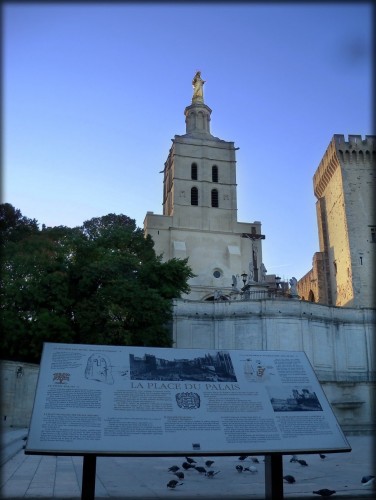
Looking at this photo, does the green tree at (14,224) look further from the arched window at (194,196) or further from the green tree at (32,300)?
the arched window at (194,196)

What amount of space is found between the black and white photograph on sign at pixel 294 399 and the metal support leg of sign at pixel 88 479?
3354mm

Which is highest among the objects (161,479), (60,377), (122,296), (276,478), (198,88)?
(198,88)

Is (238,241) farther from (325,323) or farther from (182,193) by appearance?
(325,323)

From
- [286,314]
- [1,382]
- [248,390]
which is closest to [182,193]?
[286,314]

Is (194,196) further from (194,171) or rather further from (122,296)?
(122,296)

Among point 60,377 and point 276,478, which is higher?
point 60,377

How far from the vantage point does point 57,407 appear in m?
8.57

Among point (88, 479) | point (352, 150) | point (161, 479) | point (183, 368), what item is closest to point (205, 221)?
point (352, 150)

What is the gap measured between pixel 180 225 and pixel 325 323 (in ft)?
64.9

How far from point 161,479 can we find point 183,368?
3760 mm

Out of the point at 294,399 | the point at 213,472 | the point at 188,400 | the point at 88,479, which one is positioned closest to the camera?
the point at 88,479

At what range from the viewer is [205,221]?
2010 inches

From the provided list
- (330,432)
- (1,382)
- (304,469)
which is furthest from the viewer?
→ (1,382)

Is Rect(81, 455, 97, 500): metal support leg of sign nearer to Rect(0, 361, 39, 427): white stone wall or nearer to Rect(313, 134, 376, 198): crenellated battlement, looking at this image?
Rect(0, 361, 39, 427): white stone wall
